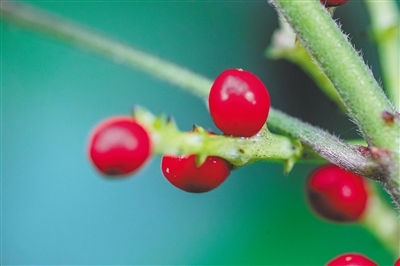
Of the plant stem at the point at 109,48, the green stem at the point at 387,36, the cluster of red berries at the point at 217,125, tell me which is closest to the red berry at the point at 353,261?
the cluster of red berries at the point at 217,125

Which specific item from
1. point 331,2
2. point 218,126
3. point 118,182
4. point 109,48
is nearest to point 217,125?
point 218,126

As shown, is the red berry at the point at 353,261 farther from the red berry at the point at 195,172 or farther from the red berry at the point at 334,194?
the red berry at the point at 334,194

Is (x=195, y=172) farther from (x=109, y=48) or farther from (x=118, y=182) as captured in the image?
(x=118, y=182)

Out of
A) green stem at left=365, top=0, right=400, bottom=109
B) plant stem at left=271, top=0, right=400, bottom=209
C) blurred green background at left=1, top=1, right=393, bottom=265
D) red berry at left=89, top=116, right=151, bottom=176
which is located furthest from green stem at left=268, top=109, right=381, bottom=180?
blurred green background at left=1, top=1, right=393, bottom=265

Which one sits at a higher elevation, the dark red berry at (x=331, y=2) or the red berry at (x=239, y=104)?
the dark red berry at (x=331, y=2)

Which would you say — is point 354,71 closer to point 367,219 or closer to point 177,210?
point 367,219

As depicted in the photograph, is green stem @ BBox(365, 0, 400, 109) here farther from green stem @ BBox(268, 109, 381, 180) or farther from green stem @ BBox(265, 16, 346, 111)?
green stem @ BBox(268, 109, 381, 180)
